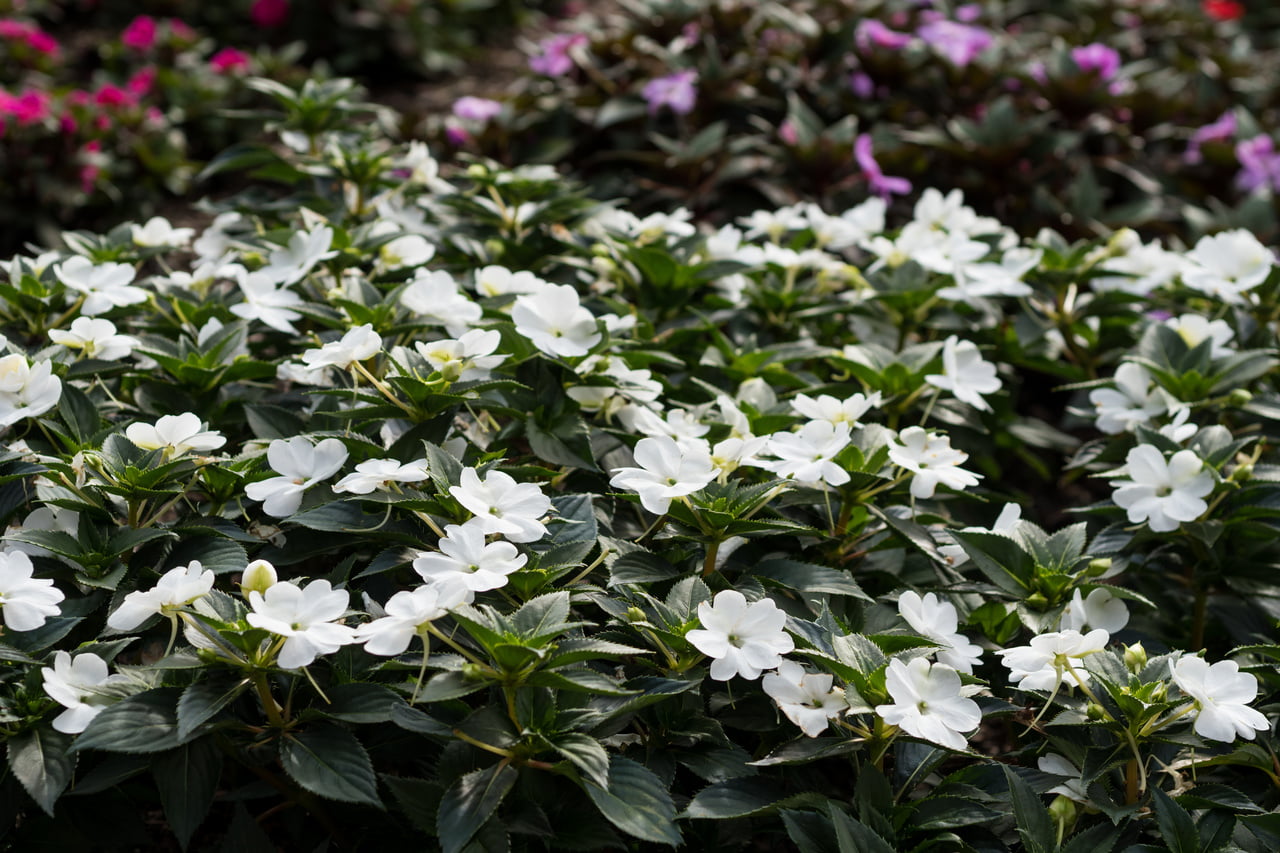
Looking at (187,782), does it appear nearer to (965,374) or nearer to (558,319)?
(558,319)

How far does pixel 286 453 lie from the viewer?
4.67 feet

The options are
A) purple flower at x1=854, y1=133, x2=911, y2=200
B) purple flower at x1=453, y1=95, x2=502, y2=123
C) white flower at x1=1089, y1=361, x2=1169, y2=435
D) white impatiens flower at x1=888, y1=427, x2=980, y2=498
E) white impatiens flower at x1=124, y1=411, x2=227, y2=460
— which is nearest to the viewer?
white impatiens flower at x1=124, y1=411, x2=227, y2=460

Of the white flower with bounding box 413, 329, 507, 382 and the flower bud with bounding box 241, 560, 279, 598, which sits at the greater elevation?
the white flower with bounding box 413, 329, 507, 382

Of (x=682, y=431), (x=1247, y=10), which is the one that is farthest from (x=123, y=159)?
(x=1247, y=10)

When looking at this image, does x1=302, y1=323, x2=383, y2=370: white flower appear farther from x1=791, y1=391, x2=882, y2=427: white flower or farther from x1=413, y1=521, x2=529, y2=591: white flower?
x1=791, y1=391, x2=882, y2=427: white flower

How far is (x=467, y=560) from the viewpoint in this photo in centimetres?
126

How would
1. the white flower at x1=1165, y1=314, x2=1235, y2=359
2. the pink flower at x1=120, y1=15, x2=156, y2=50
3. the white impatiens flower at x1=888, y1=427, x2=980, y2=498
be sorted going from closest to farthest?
the white impatiens flower at x1=888, y1=427, x2=980, y2=498, the white flower at x1=1165, y1=314, x2=1235, y2=359, the pink flower at x1=120, y1=15, x2=156, y2=50

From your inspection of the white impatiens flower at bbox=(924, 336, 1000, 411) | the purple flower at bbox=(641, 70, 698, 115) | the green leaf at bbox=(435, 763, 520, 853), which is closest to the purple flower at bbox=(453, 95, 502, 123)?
the purple flower at bbox=(641, 70, 698, 115)

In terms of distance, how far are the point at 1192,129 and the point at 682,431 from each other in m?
2.87

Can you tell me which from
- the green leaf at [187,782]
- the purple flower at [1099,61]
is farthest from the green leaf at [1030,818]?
the purple flower at [1099,61]

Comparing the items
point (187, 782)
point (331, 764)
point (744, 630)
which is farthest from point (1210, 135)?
point (187, 782)

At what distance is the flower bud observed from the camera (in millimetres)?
1222

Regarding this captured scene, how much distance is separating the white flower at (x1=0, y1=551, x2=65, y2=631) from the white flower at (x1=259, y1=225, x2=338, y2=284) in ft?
2.46

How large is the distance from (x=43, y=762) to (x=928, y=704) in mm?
979
